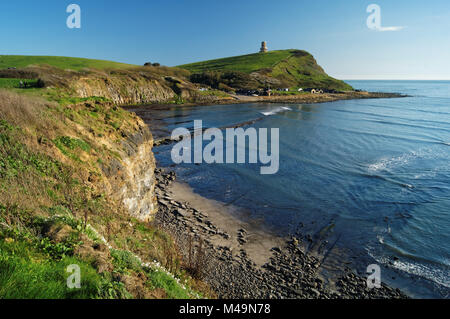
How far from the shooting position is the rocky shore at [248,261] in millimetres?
12750

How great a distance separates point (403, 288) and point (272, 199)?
1240 cm

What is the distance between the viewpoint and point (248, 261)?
15.0 m

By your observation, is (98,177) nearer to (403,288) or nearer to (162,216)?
(162,216)

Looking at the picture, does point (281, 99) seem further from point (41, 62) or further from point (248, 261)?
point (248, 261)

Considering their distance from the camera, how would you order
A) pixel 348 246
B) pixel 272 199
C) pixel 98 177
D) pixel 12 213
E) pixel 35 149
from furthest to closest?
pixel 272 199, pixel 348 246, pixel 98 177, pixel 35 149, pixel 12 213

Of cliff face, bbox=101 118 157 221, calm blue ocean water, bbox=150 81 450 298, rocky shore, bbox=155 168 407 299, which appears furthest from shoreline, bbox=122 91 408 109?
rocky shore, bbox=155 168 407 299

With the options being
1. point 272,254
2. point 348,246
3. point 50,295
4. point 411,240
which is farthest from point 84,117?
point 411,240

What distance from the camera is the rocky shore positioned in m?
12.8

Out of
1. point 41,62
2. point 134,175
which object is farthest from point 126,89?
point 134,175

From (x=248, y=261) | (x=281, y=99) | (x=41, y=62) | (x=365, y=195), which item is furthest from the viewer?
(x=281, y=99)

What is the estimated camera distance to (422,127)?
58.4 metres

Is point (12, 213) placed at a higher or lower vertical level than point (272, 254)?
higher

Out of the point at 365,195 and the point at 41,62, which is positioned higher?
the point at 41,62

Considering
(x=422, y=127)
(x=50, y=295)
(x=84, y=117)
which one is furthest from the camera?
(x=422, y=127)
